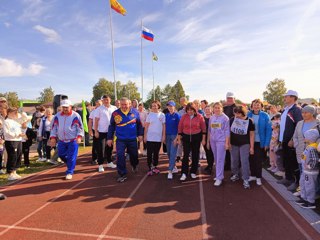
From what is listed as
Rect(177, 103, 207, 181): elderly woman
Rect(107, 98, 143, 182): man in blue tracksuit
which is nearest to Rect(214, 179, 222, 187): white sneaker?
Rect(177, 103, 207, 181): elderly woman

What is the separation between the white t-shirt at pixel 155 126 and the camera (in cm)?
645

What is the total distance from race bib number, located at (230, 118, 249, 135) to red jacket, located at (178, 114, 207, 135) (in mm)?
731

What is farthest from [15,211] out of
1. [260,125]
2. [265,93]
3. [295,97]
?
[265,93]

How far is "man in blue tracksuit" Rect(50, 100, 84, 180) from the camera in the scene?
6.31 meters

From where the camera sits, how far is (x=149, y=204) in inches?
181

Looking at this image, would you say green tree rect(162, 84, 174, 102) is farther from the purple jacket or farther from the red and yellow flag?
the purple jacket

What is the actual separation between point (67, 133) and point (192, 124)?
→ 3.15m

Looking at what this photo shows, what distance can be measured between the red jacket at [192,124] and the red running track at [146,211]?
47.8 inches

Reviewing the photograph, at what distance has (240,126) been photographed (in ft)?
18.0

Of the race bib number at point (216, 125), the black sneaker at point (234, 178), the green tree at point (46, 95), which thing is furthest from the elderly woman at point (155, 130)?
the green tree at point (46, 95)

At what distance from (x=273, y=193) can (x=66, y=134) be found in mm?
4983

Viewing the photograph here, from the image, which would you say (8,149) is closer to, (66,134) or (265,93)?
(66,134)

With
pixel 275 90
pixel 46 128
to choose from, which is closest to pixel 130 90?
pixel 275 90

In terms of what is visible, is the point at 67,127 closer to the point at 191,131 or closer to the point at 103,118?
the point at 103,118
